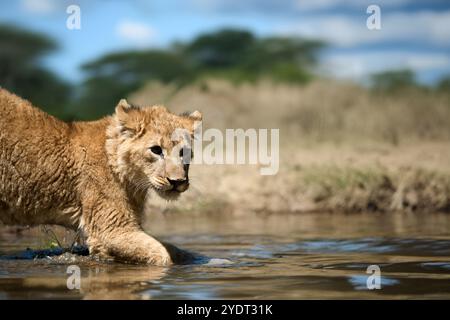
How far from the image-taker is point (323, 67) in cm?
3412

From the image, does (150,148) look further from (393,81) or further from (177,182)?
(393,81)

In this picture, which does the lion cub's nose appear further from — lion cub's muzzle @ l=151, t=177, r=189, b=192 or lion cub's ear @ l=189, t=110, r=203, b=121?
lion cub's ear @ l=189, t=110, r=203, b=121

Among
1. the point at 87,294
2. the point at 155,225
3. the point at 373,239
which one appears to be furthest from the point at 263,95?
the point at 87,294

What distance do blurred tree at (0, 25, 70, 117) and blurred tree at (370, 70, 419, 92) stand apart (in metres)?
10.3

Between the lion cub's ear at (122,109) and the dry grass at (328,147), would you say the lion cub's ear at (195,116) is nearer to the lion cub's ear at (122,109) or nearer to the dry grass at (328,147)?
the lion cub's ear at (122,109)

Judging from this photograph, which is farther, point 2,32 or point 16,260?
point 2,32

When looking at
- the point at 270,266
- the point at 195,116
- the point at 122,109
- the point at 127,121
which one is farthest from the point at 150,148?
the point at 270,266

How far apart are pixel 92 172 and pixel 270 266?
1936 mm

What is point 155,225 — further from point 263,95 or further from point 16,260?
point 263,95

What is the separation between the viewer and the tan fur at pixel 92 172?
368 inches

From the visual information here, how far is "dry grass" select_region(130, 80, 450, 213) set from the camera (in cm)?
1559

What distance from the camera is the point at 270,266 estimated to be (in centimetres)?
944
